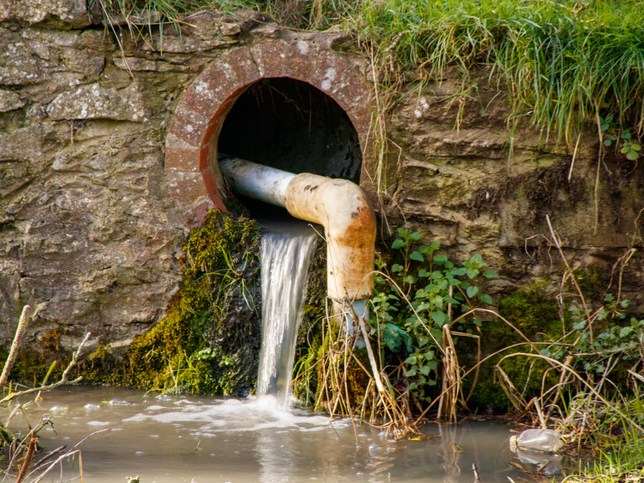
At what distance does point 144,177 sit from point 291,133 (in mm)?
1792

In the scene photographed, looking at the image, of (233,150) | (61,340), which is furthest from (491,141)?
(61,340)

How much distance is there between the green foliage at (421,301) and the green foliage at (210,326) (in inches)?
35.9

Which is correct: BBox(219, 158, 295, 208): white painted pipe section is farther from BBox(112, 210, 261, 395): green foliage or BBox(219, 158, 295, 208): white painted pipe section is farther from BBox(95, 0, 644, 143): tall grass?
BBox(95, 0, 644, 143): tall grass

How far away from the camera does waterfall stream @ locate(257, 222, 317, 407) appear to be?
18.4 feet

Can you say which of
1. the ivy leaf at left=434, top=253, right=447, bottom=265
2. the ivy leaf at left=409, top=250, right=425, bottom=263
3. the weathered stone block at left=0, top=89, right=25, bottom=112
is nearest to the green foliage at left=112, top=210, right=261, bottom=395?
the ivy leaf at left=409, top=250, right=425, bottom=263

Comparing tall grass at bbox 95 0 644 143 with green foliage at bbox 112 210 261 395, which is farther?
green foliage at bbox 112 210 261 395

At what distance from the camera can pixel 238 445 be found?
15.5ft

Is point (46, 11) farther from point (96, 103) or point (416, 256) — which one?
point (416, 256)

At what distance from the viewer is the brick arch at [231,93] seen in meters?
5.69

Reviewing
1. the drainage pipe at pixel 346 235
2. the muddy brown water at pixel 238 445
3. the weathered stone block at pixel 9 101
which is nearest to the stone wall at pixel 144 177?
the weathered stone block at pixel 9 101

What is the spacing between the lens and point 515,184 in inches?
216

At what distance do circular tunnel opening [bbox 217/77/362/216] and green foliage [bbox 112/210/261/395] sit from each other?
844 mm

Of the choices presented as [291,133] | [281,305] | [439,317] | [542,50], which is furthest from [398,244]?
[291,133]

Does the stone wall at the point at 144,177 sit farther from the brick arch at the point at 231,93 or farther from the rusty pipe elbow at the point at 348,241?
the rusty pipe elbow at the point at 348,241
